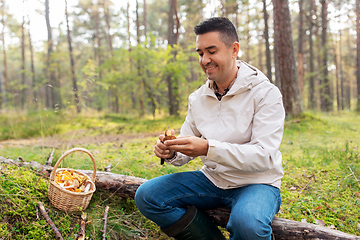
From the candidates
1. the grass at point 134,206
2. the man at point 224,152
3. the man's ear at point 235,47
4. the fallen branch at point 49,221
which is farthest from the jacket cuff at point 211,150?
the fallen branch at point 49,221

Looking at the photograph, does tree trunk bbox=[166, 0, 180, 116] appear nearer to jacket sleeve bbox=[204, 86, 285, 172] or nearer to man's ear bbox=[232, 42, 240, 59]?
man's ear bbox=[232, 42, 240, 59]

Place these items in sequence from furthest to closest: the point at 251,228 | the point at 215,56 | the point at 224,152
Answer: the point at 215,56 < the point at 224,152 < the point at 251,228

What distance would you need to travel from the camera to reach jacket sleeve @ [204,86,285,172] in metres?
1.68

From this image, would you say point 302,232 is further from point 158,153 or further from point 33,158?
point 33,158

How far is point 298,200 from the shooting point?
277 centimetres

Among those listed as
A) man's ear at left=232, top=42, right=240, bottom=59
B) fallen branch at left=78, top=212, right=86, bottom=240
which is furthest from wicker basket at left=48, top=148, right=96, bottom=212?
man's ear at left=232, top=42, right=240, bottom=59

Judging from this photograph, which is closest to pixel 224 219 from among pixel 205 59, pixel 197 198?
pixel 197 198

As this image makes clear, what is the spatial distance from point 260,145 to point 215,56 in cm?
84

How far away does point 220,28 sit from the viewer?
2002mm

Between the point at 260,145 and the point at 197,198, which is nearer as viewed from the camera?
the point at 260,145

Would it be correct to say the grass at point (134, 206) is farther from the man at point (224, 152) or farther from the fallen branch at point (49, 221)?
the man at point (224, 152)

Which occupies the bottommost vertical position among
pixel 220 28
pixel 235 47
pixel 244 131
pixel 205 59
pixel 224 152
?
pixel 224 152

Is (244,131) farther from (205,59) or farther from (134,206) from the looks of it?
(134,206)

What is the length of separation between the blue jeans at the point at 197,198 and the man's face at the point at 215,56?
945 millimetres
